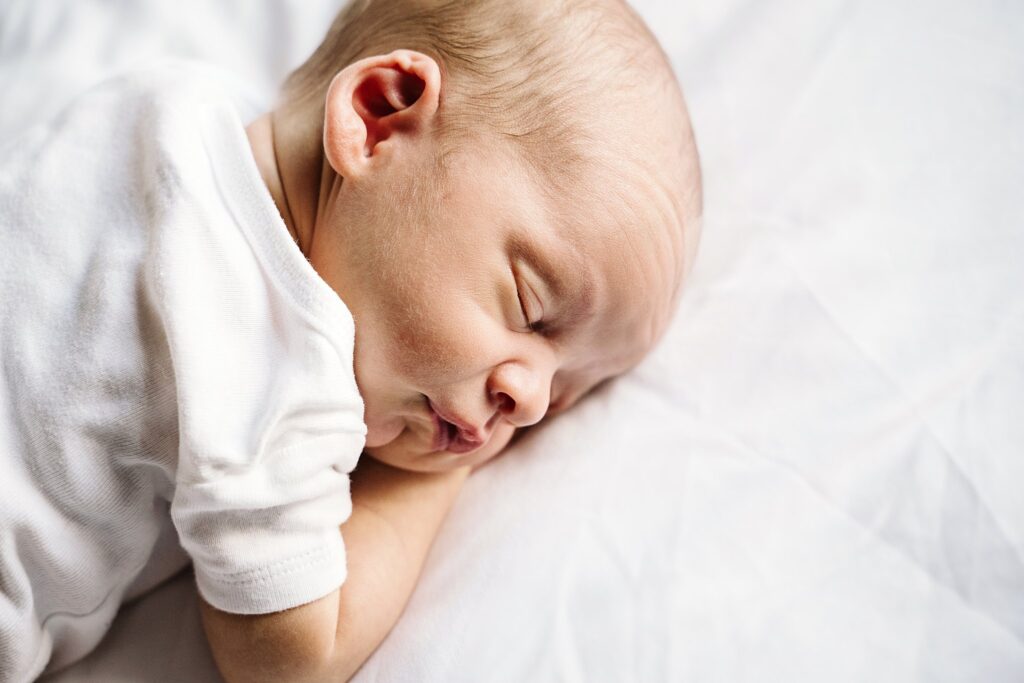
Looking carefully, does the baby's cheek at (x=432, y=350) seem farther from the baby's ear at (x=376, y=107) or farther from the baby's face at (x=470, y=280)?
the baby's ear at (x=376, y=107)

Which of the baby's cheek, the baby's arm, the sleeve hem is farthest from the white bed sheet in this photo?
the baby's cheek

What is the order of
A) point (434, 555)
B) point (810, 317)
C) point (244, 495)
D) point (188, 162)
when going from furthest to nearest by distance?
point (810, 317) → point (434, 555) → point (188, 162) → point (244, 495)

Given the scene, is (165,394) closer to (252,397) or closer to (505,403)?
(252,397)

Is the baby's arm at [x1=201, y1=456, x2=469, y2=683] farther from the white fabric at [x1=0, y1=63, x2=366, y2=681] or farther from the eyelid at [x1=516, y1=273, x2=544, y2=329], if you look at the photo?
the eyelid at [x1=516, y1=273, x2=544, y2=329]

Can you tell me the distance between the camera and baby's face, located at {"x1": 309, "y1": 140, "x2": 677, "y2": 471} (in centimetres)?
96

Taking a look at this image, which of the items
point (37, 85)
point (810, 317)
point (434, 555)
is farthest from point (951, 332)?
point (37, 85)

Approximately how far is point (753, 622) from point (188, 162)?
0.78m

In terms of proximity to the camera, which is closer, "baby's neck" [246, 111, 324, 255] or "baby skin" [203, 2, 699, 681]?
"baby skin" [203, 2, 699, 681]

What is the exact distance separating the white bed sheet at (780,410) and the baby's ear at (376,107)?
42 centimetres

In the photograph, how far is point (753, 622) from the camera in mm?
1015

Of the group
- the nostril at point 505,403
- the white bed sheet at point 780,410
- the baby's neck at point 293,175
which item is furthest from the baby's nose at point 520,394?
the baby's neck at point 293,175

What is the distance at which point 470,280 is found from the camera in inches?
38.1

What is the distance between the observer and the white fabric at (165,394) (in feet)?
3.00

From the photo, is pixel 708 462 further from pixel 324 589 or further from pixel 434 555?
pixel 324 589
